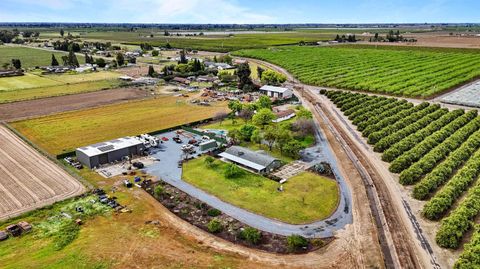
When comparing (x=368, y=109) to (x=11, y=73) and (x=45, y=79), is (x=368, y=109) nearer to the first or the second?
(x=45, y=79)

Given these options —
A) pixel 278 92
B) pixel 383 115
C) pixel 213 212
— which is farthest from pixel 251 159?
pixel 278 92

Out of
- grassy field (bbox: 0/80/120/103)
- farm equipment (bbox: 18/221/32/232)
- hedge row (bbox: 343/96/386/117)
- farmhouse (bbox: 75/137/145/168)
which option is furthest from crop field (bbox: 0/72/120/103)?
hedge row (bbox: 343/96/386/117)

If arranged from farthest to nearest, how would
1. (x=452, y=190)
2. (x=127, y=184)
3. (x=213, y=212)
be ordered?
(x=127, y=184)
(x=452, y=190)
(x=213, y=212)

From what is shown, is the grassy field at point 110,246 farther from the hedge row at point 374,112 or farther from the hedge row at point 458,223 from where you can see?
the hedge row at point 374,112

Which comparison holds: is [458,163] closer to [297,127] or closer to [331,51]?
[297,127]

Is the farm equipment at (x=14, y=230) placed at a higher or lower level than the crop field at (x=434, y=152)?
lower

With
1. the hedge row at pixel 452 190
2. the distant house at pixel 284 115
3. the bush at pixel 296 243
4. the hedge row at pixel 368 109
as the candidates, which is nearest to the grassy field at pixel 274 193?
the bush at pixel 296 243
